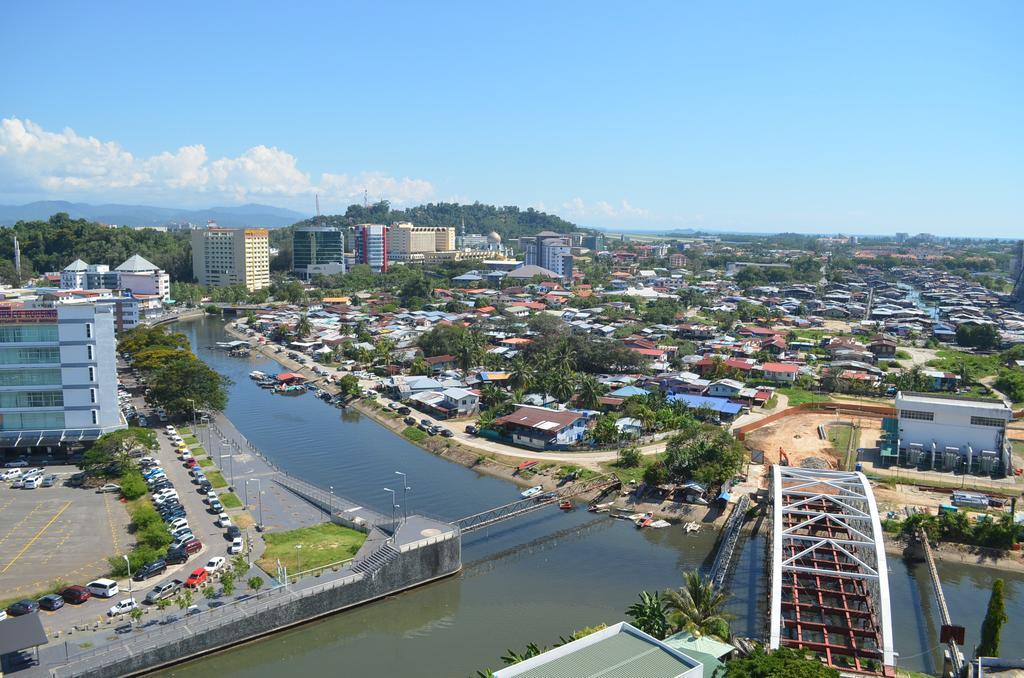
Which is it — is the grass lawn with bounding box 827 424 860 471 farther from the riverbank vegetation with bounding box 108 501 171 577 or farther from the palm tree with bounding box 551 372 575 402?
the riverbank vegetation with bounding box 108 501 171 577

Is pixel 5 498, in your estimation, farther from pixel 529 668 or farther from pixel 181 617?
pixel 529 668

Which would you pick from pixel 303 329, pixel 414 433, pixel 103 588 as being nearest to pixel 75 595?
pixel 103 588

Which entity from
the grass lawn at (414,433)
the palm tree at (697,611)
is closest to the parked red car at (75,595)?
the palm tree at (697,611)

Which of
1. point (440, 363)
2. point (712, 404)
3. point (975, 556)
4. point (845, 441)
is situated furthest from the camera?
point (440, 363)

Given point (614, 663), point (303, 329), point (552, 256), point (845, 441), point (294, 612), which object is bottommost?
point (294, 612)

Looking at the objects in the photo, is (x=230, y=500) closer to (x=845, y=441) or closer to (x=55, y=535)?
(x=55, y=535)

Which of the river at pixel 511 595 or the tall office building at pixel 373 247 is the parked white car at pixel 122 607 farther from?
the tall office building at pixel 373 247

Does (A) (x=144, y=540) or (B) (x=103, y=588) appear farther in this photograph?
(A) (x=144, y=540)

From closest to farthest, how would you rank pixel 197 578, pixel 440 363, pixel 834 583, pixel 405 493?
pixel 197 578, pixel 834 583, pixel 405 493, pixel 440 363
